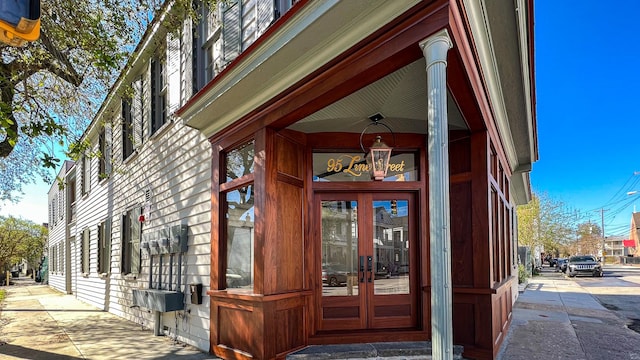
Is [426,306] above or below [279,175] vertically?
below

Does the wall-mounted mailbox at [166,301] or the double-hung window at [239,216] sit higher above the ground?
the double-hung window at [239,216]

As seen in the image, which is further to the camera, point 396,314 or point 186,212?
point 186,212

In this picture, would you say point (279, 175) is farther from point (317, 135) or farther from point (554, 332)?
point (554, 332)

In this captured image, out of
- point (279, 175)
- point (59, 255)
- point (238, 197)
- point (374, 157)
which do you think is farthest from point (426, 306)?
point (59, 255)

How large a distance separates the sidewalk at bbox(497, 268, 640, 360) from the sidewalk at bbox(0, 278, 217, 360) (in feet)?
14.7

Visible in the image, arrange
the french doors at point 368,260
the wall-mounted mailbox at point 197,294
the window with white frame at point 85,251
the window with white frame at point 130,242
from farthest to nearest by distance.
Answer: the window with white frame at point 85,251
the window with white frame at point 130,242
the wall-mounted mailbox at point 197,294
the french doors at point 368,260

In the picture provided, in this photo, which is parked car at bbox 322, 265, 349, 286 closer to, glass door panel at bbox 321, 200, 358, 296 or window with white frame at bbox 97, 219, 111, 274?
glass door panel at bbox 321, 200, 358, 296

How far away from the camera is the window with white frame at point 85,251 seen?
46.1ft

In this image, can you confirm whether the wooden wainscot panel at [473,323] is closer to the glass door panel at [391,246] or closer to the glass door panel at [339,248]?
the glass door panel at [391,246]

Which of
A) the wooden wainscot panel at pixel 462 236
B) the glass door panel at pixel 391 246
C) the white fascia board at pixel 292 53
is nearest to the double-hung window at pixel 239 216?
the white fascia board at pixel 292 53

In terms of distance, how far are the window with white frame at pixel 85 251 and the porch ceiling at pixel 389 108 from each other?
11441mm

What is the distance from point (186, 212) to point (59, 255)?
56.2 feet

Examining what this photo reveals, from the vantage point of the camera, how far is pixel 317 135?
593 cm

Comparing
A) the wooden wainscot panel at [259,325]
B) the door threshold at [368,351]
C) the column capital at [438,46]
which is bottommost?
the door threshold at [368,351]
